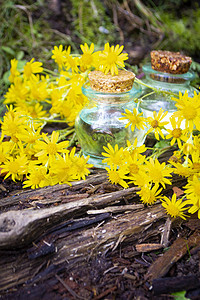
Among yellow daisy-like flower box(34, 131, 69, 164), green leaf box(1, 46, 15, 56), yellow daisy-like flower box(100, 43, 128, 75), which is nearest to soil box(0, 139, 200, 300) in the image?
yellow daisy-like flower box(34, 131, 69, 164)

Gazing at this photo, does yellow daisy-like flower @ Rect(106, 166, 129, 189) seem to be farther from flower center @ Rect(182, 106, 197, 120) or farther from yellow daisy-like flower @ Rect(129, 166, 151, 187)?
flower center @ Rect(182, 106, 197, 120)

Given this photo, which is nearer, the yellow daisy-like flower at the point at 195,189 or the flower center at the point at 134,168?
the yellow daisy-like flower at the point at 195,189

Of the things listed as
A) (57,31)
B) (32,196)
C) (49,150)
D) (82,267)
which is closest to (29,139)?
(49,150)

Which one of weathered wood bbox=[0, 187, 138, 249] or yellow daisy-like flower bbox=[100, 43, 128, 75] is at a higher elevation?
yellow daisy-like flower bbox=[100, 43, 128, 75]

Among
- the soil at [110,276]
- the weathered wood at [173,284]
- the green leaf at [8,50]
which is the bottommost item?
the soil at [110,276]

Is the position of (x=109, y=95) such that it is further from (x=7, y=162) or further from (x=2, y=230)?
(x=2, y=230)

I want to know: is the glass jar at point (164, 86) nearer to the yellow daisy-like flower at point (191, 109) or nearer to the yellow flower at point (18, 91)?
the yellow daisy-like flower at point (191, 109)

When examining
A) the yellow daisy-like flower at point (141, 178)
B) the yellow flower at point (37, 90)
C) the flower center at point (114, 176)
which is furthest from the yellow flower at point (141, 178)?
the yellow flower at point (37, 90)
